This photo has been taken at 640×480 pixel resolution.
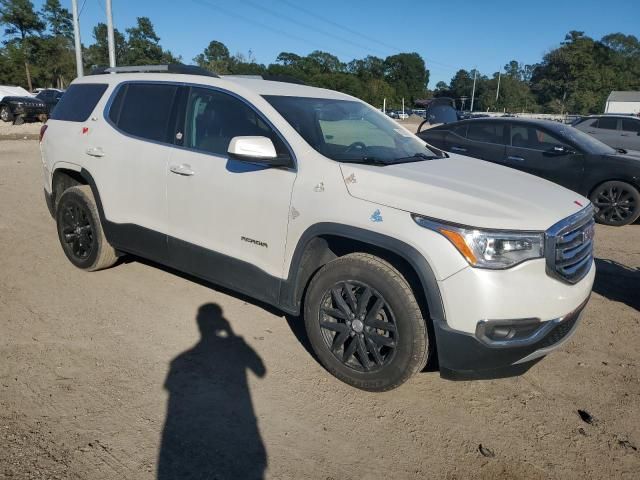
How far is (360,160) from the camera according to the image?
3211mm

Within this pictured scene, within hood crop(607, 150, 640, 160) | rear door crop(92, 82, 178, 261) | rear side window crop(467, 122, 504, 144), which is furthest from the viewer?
rear side window crop(467, 122, 504, 144)

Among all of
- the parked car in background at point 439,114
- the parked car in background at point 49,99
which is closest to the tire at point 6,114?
the parked car in background at point 49,99

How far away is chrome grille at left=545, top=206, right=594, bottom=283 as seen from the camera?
265 cm

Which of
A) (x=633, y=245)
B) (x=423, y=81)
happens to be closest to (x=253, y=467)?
(x=633, y=245)

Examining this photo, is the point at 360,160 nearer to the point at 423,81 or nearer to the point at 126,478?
the point at 126,478

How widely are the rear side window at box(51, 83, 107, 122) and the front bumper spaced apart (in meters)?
3.83

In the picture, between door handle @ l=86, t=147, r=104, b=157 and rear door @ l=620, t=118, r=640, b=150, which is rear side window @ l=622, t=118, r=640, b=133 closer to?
→ rear door @ l=620, t=118, r=640, b=150

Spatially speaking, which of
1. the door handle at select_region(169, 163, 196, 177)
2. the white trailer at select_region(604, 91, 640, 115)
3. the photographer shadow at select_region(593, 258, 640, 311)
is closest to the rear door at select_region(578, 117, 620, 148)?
the photographer shadow at select_region(593, 258, 640, 311)

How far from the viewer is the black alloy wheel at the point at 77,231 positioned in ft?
15.1

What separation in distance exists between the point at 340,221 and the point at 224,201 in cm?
99

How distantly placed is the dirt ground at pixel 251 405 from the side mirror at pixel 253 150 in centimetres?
140

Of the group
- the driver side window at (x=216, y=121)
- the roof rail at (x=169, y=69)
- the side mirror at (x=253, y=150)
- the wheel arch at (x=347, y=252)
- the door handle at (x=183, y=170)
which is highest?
the roof rail at (x=169, y=69)

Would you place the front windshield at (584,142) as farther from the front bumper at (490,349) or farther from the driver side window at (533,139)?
the front bumper at (490,349)

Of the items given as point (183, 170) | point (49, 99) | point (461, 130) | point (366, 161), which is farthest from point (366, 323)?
point (49, 99)
